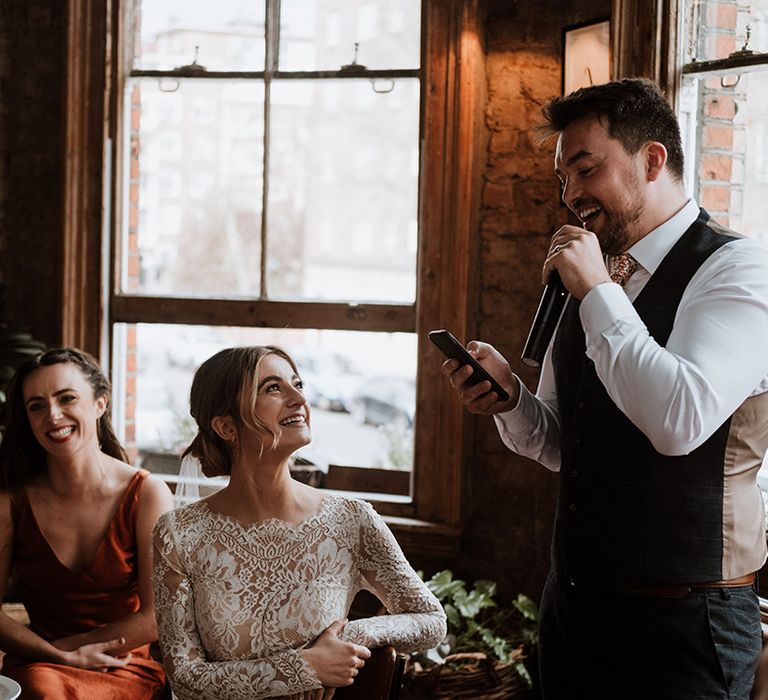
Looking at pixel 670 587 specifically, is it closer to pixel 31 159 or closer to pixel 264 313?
pixel 264 313

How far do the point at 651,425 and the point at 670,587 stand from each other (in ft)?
0.99

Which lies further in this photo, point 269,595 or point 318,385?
point 318,385

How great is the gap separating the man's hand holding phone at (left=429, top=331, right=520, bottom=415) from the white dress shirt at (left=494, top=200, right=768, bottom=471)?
1.07 ft

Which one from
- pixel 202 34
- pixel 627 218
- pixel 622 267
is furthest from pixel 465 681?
pixel 202 34

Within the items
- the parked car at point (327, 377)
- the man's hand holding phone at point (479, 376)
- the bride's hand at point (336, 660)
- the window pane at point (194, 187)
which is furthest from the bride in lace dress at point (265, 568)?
the window pane at point (194, 187)

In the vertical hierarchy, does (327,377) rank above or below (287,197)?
below

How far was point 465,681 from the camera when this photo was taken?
A: 2.85 m

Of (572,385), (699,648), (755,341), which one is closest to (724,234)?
(755,341)

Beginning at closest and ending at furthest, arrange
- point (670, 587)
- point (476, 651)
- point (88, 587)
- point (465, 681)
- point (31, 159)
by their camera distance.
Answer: point (670, 587)
point (88, 587)
point (465, 681)
point (476, 651)
point (31, 159)

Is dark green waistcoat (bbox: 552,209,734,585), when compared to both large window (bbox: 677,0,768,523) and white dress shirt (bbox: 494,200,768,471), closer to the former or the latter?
white dress shirt (bbox: 494,200,768,471)

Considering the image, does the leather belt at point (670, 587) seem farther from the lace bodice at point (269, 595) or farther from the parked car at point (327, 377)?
the parked car at point (327, 377)

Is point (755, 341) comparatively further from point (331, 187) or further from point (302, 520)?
point (331, 187)

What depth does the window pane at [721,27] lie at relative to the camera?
104 inches

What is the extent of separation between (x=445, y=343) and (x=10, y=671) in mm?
1416
